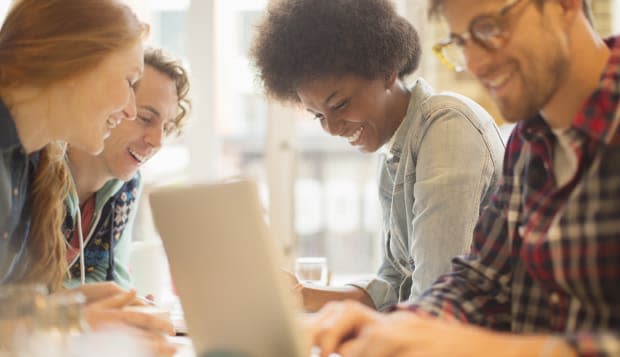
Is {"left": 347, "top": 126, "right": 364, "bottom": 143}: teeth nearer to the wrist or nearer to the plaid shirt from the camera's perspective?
the plaid shirt

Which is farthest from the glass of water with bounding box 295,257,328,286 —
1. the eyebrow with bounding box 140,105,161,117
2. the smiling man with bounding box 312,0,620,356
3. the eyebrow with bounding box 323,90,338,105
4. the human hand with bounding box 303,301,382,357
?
the human hand with bounding box 303,301,382,357

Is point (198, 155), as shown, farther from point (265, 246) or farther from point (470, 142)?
point (265, 246)

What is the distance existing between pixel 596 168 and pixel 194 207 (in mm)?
563

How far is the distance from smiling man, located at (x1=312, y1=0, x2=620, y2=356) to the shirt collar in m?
0.90

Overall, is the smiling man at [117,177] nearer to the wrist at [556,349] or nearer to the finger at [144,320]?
the finger at [144,320]

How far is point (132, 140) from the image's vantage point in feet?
7.91

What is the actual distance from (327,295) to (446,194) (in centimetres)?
46

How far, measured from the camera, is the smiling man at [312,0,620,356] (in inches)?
43.8

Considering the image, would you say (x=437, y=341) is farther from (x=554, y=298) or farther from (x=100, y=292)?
(x=100, y=292)

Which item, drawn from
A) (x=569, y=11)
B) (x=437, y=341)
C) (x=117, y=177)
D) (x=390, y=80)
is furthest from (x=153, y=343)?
(x=117, y=177)

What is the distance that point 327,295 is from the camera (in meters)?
2.03

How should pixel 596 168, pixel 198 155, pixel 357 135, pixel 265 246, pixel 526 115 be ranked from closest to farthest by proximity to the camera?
1. pixel 265 246
2. pixel 596 168
3. pixel 526 115
4. pixel 357 135
5. pixel 198 155

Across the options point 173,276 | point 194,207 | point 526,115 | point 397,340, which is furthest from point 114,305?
point 526,115

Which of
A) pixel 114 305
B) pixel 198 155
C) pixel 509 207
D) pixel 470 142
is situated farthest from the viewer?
pixel 198 155
